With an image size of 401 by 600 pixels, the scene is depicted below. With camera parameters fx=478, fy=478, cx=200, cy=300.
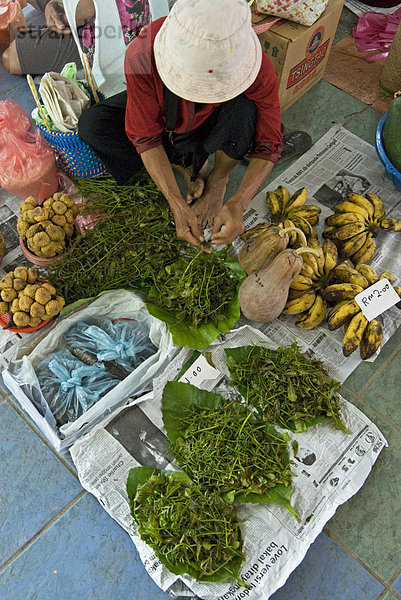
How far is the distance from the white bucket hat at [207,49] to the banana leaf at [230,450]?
99cm

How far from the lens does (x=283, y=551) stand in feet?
4.87

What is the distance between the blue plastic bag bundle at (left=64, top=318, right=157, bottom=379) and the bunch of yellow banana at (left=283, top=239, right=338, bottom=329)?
0.59 meters

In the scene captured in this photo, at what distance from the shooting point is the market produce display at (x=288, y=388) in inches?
64.6

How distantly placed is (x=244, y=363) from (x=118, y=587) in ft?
2.75

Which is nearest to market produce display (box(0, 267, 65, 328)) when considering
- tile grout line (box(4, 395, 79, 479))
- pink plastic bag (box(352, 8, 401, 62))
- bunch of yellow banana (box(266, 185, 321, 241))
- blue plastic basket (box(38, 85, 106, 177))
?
tile grout line (box(4, 395, 79, 479))

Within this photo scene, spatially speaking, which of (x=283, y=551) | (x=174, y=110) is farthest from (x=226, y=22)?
(x=283, y=551)

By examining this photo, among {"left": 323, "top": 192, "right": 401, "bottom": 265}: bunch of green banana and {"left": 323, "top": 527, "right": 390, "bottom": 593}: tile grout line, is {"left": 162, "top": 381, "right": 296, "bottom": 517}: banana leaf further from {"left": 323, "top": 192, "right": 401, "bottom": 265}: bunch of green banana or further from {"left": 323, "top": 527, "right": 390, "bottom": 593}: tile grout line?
{"left": 323, "top": 192, "right": 401, "bottom": 265}: bunch of green banana

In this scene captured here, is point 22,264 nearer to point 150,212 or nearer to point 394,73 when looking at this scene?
point 150,212

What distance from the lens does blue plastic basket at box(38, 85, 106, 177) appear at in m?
2.00

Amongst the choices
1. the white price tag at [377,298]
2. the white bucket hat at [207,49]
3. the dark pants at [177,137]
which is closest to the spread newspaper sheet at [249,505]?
the white price tag at [377,298]

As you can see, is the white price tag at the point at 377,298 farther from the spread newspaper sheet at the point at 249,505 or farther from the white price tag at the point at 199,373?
the white price tag at the point at 199,373

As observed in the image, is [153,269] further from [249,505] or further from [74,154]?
[249,505]

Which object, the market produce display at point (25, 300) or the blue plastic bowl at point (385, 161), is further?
the blue plastic bowl at point (385, 161)

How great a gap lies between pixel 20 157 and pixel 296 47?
54.2 inches
